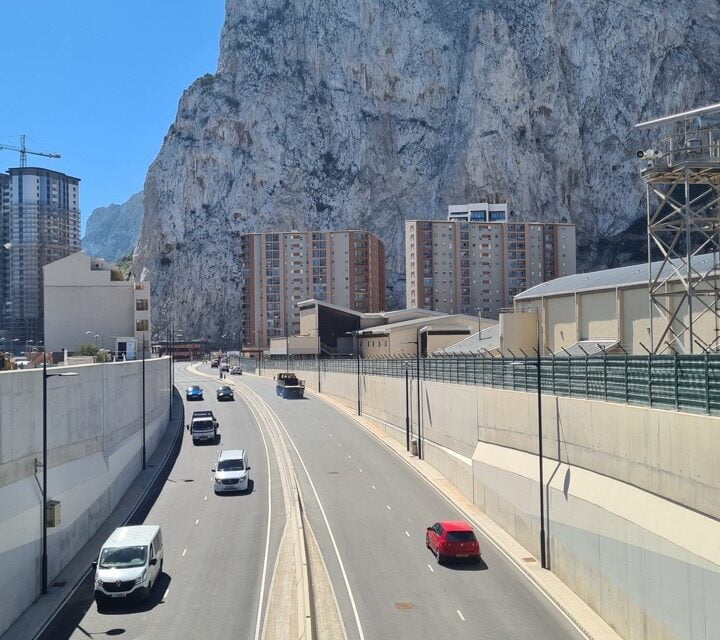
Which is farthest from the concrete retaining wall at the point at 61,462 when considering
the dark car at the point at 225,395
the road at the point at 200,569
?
the dark car at the point at 225,395

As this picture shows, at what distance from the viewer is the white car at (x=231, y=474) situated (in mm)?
32500

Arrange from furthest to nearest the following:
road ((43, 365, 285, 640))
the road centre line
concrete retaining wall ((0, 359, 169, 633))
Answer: concrete retaining wall ((0, 359, 169, 633)) → the road centre line → road ((43, 365, 285, 640))

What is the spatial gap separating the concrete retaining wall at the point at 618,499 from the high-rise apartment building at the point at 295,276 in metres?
118

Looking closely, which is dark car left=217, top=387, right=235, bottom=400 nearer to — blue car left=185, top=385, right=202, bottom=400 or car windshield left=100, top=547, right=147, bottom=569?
blue car left=185, top=385, right=202, bottom=400

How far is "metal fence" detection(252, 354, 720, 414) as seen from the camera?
15.5m

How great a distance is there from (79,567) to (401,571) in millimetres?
9866

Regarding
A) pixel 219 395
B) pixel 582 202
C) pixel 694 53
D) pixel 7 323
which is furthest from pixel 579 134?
pixel 7 323

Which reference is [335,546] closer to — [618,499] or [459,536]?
[459,536]

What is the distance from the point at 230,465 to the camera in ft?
112

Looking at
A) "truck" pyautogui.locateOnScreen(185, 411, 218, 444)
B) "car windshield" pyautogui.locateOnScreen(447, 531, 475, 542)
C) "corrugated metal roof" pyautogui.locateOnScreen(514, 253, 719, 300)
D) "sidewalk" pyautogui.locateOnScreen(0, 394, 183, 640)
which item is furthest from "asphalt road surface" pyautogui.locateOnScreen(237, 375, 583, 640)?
"corrugated metal roof" pyautogui.locateOnScreen(514, 253, 719, 300)

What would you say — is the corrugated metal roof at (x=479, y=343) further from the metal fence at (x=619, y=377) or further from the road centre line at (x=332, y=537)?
the metal fence at (x=619, y=377)

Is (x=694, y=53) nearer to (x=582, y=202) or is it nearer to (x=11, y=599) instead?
(x=582, y=202)

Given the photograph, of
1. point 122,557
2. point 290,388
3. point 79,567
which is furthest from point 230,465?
point 290,388

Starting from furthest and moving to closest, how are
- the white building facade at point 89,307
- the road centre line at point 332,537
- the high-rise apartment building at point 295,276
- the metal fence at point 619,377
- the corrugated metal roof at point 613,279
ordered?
the high-rise apartment building at point 295,276 < the white building facade at point 89,307 < the corrugated metal roof at point 613,279 < the road centre line at point 332,537 < the metal fence at point 619,377
